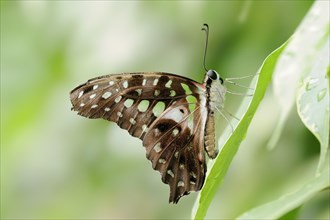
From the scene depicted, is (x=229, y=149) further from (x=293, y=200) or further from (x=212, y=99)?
(x=212, y=99)

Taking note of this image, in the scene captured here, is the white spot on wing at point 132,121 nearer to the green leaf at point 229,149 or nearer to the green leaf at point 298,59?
the green leaf at point 229,149

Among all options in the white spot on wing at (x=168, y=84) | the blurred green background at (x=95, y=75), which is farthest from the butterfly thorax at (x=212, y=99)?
the blurred green background at (x=95, y=75)

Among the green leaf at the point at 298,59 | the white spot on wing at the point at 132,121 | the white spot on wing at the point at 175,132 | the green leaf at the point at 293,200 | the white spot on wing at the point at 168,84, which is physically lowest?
the green leaf at the point at 293,200

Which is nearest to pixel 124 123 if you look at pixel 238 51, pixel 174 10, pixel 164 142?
pixel 164 142

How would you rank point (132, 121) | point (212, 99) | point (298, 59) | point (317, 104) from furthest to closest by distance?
1. point (212, 99)
2. point (132, 121)
3. point (317, 104)
4. point (298, 59)

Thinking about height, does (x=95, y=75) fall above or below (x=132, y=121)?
above

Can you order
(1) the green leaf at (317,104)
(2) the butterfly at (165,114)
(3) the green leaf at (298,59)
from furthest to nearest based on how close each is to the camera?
(2) the butterfly at (165,114) → (1) the green leaf at (317,104) → (3) the green leaf at (298,59)

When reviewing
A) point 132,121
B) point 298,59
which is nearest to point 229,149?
point 298,59

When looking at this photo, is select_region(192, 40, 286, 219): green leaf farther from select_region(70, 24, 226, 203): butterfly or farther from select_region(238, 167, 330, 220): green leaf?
select_region(70, 24, 226, 203): butterfly
